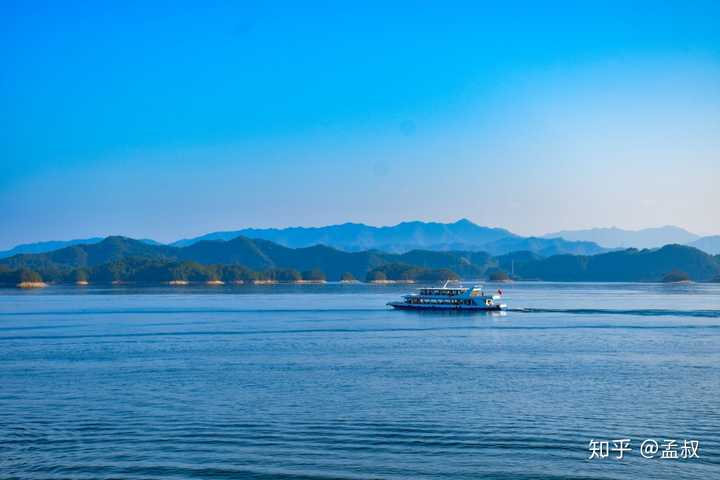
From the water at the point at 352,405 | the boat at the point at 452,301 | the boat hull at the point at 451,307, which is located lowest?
the water at the point at 352,405

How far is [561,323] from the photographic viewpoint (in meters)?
72.1

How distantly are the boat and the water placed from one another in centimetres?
3995

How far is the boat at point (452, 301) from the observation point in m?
97.5

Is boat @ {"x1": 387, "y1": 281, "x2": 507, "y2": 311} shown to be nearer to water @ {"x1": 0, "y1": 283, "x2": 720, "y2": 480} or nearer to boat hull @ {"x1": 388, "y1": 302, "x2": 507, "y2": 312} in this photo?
boat hull @ {"x1": 388, "y1": 302, "x2": 507, "y2": 312}

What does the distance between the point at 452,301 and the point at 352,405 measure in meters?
73.1

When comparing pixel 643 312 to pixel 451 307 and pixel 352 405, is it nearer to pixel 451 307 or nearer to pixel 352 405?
pixel 451 307

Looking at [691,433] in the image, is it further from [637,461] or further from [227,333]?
[227,333]

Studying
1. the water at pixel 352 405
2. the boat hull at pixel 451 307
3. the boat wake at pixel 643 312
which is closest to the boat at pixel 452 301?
the boat hull at pixel 451 307

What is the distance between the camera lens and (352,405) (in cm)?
2784

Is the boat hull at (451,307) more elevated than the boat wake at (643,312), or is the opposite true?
the boat hull at (451,307)

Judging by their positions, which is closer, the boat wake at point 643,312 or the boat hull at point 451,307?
the boat wake at point 643,312

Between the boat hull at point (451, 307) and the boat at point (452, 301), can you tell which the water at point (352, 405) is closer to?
the boat hull at point (451, 307)

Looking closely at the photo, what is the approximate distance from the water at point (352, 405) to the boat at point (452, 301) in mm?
39955

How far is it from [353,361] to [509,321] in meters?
39.2
